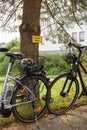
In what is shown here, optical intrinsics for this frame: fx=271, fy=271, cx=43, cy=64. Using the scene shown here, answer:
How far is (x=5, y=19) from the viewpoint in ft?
19.0

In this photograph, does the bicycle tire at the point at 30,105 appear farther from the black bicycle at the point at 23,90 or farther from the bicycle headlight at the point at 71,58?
the bicycle headlight at the point at 71,58

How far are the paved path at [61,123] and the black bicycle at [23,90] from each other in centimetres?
12

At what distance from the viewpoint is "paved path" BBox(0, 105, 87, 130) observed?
385cm

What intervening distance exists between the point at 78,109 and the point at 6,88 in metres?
1.59

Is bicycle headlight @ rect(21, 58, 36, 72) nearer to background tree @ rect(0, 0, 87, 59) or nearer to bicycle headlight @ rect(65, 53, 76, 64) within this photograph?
background tree @ rect(0, 0, 87, 59)

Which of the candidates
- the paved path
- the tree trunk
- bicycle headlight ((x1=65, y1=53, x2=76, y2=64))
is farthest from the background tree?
the paved path

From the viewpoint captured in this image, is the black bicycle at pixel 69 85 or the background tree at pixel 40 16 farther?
the background tree at pixel 40 16

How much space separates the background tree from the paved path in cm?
109

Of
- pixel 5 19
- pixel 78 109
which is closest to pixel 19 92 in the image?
pixel 78 109

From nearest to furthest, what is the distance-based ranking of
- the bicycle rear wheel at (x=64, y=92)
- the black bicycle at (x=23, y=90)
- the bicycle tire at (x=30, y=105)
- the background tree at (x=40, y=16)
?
1. the black bicycle at (x=23, y=90)
2. the bicycle tire at (x=30, y=105)
3. the bicycle rear wheel at (x=64, y=92)
4. the background tree at (x=40, y=16)

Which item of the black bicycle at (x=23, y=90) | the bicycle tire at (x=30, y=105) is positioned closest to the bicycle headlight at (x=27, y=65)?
the black bicycle at (x=23, y=90)

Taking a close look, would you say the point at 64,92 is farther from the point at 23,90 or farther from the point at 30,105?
the point at 23,90

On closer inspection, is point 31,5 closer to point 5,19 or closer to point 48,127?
point 5,19

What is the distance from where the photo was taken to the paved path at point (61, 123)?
3850 mm
